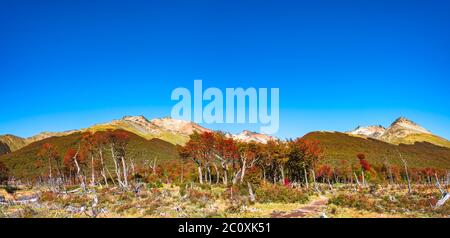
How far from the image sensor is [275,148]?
250 ft

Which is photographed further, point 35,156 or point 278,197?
point 35,156

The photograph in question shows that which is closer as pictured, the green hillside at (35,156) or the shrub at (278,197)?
the shrub at (278,197)

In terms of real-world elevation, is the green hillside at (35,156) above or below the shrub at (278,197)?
above

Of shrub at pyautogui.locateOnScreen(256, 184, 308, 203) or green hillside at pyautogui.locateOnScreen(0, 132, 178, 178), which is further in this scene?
green hillside at pyautogui.locateOnScreen(0, 132, 178, 178)

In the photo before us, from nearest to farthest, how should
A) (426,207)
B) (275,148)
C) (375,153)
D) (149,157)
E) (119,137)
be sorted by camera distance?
1. (426,207)
2. (119,137)
3. (275,148)
4. (149,157)
5. (375,153)

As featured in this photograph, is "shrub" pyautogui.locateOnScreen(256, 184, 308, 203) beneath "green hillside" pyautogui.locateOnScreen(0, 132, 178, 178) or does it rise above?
beneath

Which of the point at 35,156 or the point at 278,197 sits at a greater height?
the point at 35,156
